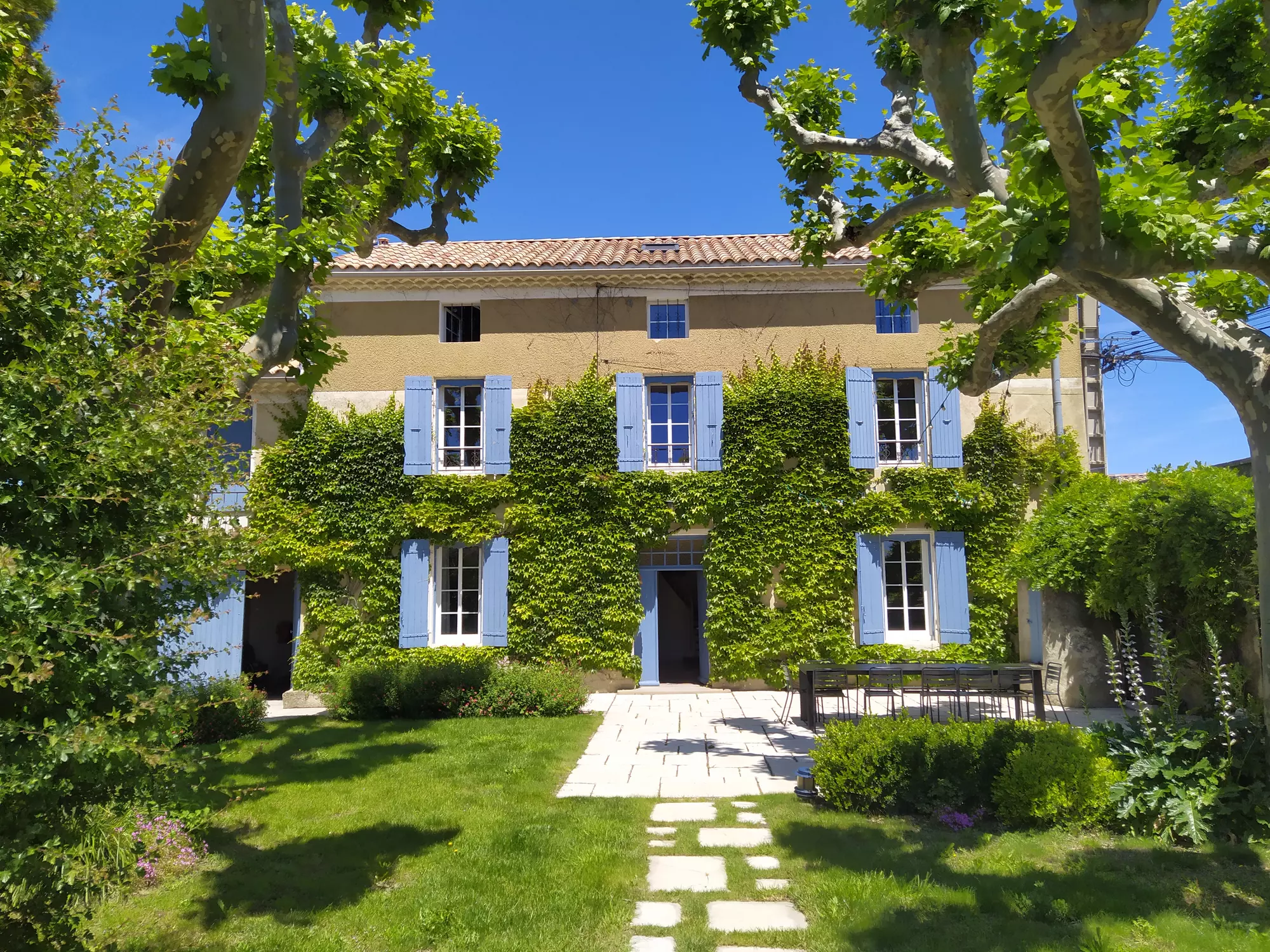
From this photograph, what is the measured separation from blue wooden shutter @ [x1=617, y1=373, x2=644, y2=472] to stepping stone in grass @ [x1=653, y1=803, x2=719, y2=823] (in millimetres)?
6977

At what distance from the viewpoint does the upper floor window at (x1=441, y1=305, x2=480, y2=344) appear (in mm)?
13578

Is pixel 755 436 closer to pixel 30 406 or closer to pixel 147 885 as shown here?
pixel 147 885

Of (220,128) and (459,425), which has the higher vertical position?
(459,425)

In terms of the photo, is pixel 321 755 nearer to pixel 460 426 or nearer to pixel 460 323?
pixel 460 426

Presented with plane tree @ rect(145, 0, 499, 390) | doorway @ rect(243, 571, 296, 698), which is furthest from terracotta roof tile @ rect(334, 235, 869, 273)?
doorway @ rect(243, 571, 296, 698)

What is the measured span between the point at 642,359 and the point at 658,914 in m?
9.93

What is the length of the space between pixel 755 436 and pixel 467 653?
5.84 m

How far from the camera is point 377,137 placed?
8.06m

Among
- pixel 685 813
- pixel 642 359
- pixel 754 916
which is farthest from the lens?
pixel 642 359

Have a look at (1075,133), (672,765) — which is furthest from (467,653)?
(1075,133)

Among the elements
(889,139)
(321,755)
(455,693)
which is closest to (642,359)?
(455,693)

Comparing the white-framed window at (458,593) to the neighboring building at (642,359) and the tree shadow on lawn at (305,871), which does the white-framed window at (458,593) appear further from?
the tree shadow on lawn at (305,871)

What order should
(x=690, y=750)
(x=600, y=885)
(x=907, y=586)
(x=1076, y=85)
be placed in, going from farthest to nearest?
1. (x=907, y=586)
2. (x=690, y=750)
3. (x=600, y=885)
4. (x=1076, y=85)

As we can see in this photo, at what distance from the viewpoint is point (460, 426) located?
525 inches
